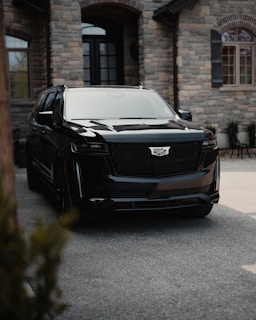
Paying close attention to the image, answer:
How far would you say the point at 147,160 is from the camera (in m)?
6.11

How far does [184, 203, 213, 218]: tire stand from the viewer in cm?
684

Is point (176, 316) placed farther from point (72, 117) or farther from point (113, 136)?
point (72, 117)

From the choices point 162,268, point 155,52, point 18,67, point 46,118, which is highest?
point 155,52

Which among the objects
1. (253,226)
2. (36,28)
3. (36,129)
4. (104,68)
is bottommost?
(253,226)

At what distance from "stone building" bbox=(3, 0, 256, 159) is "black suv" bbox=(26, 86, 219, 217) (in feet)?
27.2

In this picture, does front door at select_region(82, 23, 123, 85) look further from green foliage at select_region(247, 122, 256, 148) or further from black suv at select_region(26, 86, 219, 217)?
black suv at select_region(26, 86, 219, 217)

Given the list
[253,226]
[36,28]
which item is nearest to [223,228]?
[253,226]

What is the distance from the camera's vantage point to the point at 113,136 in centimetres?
604

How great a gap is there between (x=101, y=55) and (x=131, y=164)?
11301mm

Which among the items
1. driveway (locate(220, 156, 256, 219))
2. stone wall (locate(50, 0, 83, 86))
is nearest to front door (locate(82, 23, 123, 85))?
stone wall (locate(50, 0, 83, 86))

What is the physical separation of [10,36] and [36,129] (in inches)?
311

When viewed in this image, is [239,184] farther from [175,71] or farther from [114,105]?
[175,71]

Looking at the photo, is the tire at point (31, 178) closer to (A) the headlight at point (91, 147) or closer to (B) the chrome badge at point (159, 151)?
(A) the headlight at point (91, 147)

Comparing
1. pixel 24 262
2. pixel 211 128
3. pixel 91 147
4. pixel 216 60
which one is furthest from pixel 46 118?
pixel 216 60
